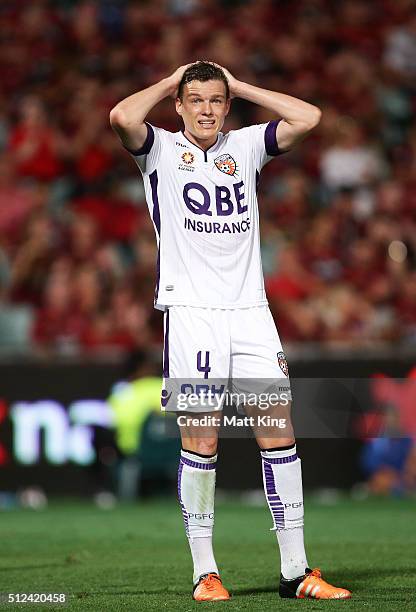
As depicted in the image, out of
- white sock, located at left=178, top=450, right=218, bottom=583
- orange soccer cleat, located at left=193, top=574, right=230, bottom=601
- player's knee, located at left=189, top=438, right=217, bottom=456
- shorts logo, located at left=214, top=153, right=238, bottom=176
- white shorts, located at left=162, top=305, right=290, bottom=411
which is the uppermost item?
shorts logo, located at left=214, top=153, right=238, bottom=176

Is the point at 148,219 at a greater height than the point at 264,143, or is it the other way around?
the point at 264,143

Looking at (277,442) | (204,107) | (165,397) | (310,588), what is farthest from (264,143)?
(310,588)

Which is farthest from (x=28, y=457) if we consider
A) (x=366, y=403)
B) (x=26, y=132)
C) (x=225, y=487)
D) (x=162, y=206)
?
(x=162, y=206)

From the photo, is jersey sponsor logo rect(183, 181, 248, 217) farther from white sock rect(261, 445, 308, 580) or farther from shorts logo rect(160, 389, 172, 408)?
white sock rect(261, 445, 308, 580)

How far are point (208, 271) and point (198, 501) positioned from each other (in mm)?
1101

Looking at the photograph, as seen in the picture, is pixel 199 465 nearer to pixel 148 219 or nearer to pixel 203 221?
pixel 203 221

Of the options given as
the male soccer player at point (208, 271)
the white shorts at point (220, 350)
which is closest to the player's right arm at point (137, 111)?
the male soccer player at point (208, 271)

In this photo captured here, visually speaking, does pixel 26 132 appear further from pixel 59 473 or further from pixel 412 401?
pixel 412 401

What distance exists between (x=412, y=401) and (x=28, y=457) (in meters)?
3.92

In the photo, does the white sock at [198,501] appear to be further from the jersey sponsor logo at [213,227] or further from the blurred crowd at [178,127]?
the blurred crowd at [178,127]

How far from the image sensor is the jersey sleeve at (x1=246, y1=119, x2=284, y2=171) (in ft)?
19.9

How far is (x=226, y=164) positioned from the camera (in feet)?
19.5

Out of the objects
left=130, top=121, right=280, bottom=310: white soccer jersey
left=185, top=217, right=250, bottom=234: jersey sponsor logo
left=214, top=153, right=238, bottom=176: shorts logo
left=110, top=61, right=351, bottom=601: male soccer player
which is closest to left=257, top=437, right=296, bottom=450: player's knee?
left=110, top=61, right=351, bottom=601: male soccer player

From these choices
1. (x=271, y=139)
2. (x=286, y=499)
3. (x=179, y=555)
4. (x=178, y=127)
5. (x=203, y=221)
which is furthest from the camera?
(x=178, y=127)
